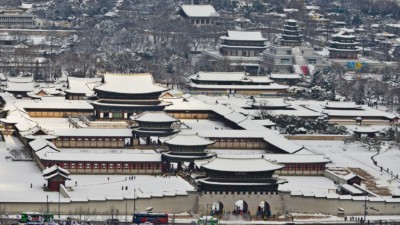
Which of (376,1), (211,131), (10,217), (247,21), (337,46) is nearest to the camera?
(10,217)

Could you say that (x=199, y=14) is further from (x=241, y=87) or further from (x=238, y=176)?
(x=238, y=176)

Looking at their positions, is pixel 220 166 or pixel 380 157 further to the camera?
pixel 380 157

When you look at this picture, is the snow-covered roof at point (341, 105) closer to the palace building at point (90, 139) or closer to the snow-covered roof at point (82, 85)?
the snow-covered roof at point (82, 85)

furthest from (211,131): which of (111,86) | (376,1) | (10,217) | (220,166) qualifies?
(376,1)

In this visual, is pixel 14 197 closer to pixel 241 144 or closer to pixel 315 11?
pixel 241 144

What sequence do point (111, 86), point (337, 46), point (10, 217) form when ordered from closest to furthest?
point (10, 217), point (111, 86), point (337, 46)

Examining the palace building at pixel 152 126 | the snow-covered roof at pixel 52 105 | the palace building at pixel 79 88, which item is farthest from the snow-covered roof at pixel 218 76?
the palace building at pixel 152 126
